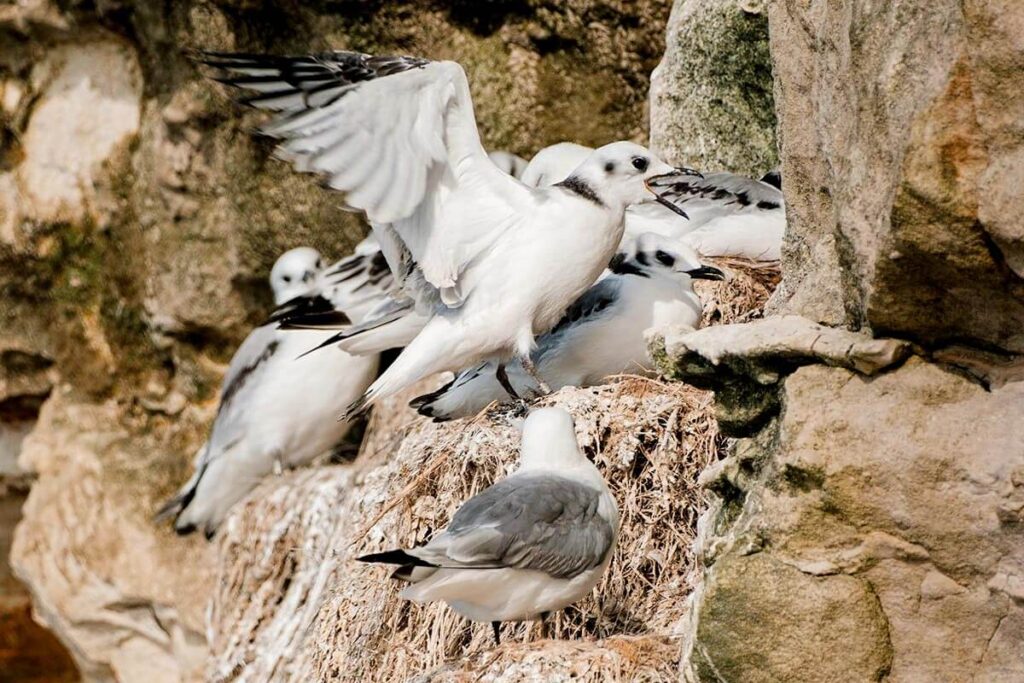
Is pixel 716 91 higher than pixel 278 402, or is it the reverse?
pixel 716 91

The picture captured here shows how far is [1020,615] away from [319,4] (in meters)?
3.82

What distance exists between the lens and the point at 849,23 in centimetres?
266

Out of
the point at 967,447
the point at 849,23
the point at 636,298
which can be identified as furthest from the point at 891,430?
the point at 636,298

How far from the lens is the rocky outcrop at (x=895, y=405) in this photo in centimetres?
238

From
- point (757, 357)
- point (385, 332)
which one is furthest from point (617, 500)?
point (757, 357)

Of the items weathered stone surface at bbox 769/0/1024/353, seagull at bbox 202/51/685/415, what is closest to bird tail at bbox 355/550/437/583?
weathered stone surface at bbox 769/0/1024/353

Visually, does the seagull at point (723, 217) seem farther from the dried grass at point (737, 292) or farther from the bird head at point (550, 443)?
the bird head at point (550, 443)

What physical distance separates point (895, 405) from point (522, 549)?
3.19 ft

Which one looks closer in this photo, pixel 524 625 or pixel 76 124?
pixel 524 625

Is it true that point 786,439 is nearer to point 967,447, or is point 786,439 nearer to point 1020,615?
point 967,447

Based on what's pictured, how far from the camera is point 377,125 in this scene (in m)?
3.98

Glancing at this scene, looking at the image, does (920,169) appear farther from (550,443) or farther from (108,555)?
(108,555)

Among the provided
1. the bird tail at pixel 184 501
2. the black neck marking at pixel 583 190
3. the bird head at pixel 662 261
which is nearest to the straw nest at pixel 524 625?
the bird head at pixel 662 261

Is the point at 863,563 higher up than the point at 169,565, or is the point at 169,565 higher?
the point at 863,563
